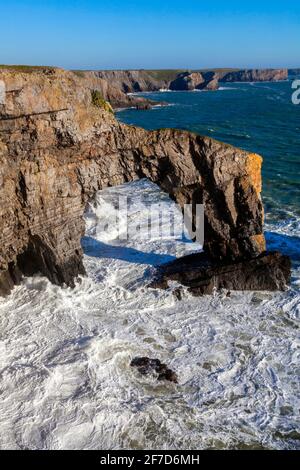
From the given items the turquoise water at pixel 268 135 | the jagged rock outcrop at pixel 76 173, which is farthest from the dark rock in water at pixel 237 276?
the turquoise water at pixel 268 135

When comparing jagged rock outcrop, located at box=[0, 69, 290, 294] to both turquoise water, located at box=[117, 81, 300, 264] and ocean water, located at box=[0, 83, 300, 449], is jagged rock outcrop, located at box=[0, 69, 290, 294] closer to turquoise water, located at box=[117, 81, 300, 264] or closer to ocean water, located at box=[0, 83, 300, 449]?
ocean water, located at box=[0, 83, 300, 449]

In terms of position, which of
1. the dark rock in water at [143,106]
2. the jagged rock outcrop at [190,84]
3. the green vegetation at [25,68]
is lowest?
the dark rock in water at [143,106]

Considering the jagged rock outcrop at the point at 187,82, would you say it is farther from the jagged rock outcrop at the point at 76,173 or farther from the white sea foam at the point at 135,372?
the white sea foam at the point at 135,372

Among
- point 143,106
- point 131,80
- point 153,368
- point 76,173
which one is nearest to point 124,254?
point 76,173

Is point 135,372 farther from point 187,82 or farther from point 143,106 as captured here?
point 187,82

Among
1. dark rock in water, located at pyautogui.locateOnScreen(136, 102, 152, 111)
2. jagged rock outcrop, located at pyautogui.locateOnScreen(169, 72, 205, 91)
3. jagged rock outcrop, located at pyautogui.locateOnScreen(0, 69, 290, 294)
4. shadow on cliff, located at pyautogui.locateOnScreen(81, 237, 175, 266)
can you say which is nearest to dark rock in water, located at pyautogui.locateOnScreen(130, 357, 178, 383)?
jagged rock outcrop, located at pyautogui.locateOnScreen(0, 69, 290, 294)

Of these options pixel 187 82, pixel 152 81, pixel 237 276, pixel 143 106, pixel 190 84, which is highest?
pixel 152 81
